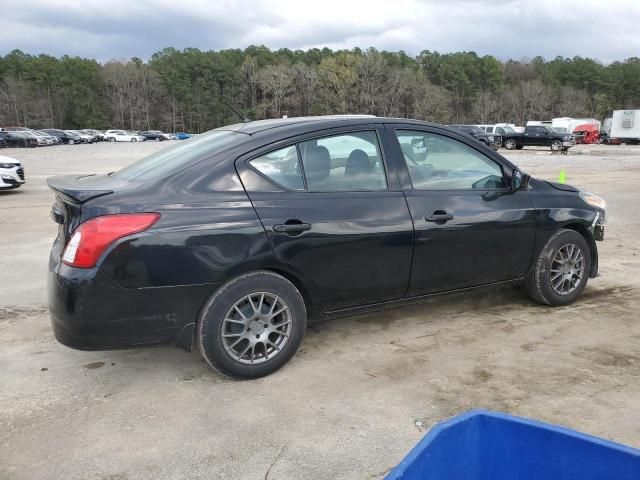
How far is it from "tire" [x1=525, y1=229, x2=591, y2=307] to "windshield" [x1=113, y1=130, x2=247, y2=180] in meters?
2.63

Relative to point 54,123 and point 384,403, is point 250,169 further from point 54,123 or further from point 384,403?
point 54,123

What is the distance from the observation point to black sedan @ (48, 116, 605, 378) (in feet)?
10.4

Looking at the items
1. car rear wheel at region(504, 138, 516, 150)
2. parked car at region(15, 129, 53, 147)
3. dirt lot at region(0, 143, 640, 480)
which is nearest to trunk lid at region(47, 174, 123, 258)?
dirt lot at region(0, 143, 640, 480)

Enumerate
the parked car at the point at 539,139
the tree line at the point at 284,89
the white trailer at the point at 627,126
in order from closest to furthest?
the parked car at the point at 539,139 < the white trailer at the point at 627,126 < the tree line at the point at 284,89

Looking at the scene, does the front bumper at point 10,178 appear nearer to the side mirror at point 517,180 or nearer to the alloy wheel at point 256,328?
the alloy wheel at point 256,328

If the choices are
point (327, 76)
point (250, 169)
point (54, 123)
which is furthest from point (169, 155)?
point (54, 123)

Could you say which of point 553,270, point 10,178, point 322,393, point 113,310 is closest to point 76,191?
point 113,310

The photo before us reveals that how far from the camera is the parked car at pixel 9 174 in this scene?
1302 centimetres

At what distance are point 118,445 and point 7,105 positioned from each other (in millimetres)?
111486

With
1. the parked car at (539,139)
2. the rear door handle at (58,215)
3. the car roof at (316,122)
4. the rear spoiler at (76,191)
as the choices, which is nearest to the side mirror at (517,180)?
the car roof at (316,122)

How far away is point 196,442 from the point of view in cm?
289

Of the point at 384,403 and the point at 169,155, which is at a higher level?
the point at 169,155

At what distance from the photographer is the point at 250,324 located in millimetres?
3441

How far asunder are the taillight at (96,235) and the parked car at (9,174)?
11.5 m
